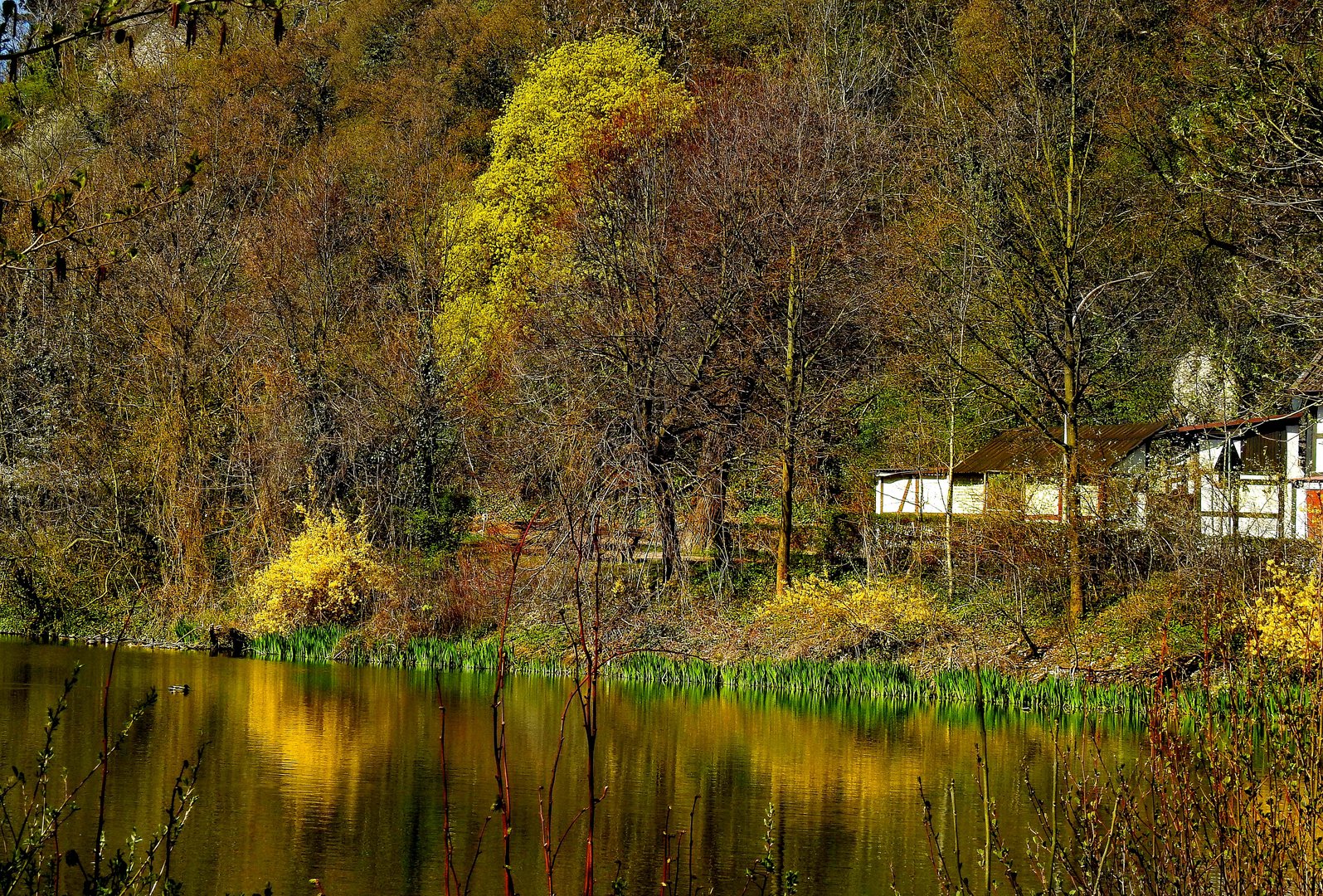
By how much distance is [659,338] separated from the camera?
22.7 metres

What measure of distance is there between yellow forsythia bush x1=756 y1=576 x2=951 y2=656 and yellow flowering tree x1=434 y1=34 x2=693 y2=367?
14.2 meters

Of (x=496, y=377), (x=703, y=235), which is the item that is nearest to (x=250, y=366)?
(x=496, y=377)

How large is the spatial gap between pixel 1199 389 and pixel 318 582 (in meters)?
18.4

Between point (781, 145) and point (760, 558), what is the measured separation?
7004mm

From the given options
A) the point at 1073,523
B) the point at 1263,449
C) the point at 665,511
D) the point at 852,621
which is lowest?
the point at 852,621

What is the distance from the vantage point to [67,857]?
3568mm

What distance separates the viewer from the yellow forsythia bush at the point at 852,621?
18.9 m

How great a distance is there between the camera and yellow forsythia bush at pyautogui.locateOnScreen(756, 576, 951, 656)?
18.9 m

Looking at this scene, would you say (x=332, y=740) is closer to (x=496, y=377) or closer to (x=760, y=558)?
(x=760, y=558)

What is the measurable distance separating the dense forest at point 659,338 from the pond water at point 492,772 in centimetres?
257

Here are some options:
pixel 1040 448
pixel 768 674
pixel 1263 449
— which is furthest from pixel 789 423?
pixel 1263 449

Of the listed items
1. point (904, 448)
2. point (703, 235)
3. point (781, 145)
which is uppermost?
point (781, 145)

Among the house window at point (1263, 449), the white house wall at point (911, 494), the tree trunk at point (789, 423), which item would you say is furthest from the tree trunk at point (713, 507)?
the house window at point (1263, 449)

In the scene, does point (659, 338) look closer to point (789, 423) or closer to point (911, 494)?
point (789, 423)
